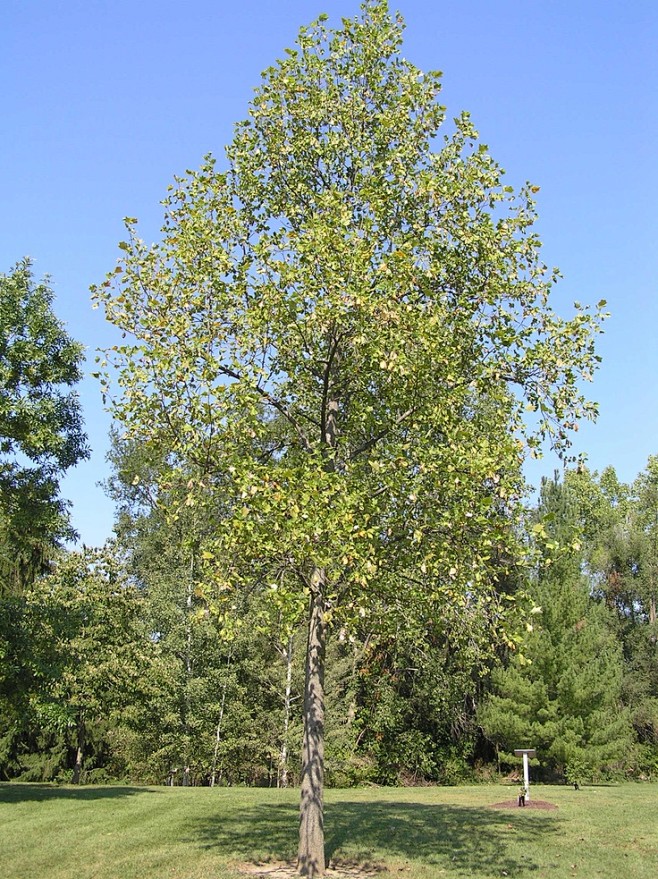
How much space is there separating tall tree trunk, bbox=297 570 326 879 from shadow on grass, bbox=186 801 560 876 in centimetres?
118

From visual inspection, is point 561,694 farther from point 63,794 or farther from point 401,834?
point 63,794

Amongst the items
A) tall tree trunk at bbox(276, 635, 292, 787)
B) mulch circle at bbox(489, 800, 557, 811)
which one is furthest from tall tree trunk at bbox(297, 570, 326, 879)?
tall tree trunk at bbox(276, 635, 292, 787)

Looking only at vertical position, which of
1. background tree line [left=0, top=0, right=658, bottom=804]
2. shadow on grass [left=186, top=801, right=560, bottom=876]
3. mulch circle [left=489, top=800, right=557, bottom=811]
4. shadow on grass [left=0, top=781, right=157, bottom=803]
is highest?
background tree line [left=0, top=0, right=658, bottom=804]

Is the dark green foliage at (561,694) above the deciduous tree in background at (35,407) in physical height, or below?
below

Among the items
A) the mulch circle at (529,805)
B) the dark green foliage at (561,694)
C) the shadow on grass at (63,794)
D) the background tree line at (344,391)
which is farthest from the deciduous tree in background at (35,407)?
the dark green foliage at (561,694)

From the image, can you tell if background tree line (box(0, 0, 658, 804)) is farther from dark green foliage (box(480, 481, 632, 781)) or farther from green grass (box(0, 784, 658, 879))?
dark green foliage (box(480, 481, 632, 781))

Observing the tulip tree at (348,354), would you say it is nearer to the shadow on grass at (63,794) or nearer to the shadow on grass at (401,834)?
the shadow on grass at (401,834)

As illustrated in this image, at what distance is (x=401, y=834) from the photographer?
14516mm

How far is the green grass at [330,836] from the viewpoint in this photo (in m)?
11.7

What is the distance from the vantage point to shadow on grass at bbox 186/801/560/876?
40.3 ft

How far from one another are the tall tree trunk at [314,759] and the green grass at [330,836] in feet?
3.68

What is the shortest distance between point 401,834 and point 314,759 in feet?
14.5

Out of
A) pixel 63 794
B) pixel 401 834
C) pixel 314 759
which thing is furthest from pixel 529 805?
pixel 63 794

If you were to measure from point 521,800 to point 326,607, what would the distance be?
1148 cm
